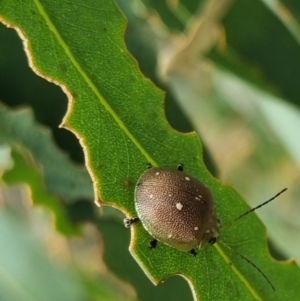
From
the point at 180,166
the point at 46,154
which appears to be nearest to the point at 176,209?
the point at 180,166

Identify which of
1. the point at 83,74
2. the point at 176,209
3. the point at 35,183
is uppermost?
the point at 83,74

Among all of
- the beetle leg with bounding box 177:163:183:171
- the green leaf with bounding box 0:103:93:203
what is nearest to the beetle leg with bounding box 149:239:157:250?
the beetle leg with bounding box 177:163:183:171

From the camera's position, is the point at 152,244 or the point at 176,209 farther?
the point at 176,209

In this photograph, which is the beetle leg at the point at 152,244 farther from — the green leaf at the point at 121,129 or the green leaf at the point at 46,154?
the green leaf at the point at 46,154

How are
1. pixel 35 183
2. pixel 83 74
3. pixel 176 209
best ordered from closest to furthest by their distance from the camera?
pixel 83 74 < pixel 176 209 < pixel 35 183

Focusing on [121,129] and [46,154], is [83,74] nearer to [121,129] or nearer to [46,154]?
[121,129]
